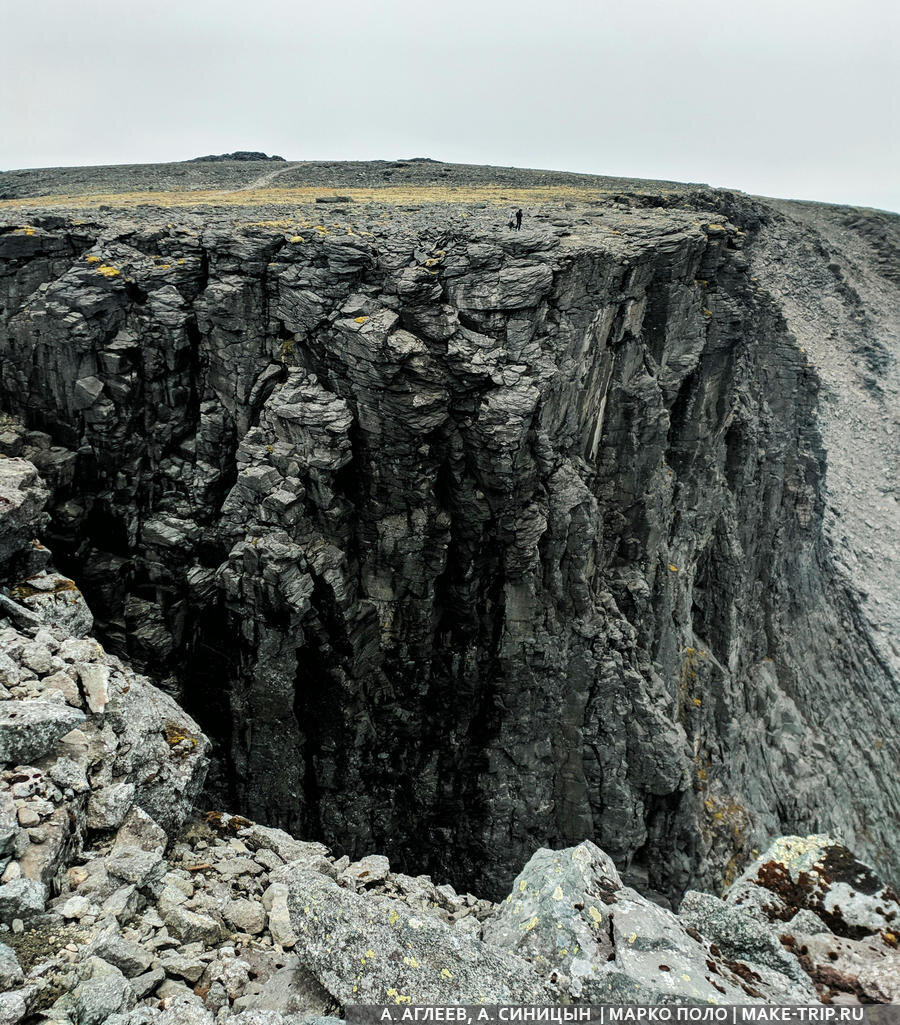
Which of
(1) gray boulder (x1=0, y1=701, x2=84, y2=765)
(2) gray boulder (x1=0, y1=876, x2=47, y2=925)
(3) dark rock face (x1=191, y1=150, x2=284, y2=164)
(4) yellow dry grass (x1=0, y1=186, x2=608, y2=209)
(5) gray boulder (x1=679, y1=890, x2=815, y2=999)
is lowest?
(5) gray boulder (x1=679, y1=890, x2=815, y2=999)

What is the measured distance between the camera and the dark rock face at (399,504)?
872 inches

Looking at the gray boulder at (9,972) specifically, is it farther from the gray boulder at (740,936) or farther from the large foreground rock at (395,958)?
the gray boulder at (740,936)

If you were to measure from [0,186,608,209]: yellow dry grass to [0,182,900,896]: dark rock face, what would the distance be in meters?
7.48

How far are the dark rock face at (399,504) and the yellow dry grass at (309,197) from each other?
748 centimetres

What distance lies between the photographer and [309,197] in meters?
33.4

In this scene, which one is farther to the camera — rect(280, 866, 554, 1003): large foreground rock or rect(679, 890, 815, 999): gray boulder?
rect(679, 890, 815, 999): gray boulder

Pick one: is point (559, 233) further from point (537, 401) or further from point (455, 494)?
point (455, 494)

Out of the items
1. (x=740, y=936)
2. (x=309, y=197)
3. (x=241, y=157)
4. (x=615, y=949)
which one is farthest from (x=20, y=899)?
(x=241, y=157)

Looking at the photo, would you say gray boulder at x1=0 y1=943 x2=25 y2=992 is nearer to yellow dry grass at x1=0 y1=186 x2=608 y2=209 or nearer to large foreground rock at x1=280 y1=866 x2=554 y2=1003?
large foreground rock at x1=280 y1=866 x2=554 y2=1003

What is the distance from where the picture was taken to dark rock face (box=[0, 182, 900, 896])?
872 inches

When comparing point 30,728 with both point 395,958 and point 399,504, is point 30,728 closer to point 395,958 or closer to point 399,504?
point 395,958

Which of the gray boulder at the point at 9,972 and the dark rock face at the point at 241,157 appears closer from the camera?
the gray boulder at the point at 9,972

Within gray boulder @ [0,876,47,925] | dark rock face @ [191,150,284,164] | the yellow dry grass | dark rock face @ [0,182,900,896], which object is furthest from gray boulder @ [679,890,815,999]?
dark rock face @ [191,150,284,164]

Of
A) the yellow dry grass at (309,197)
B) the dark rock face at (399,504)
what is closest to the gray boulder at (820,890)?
the dark rock face at (399,504)
